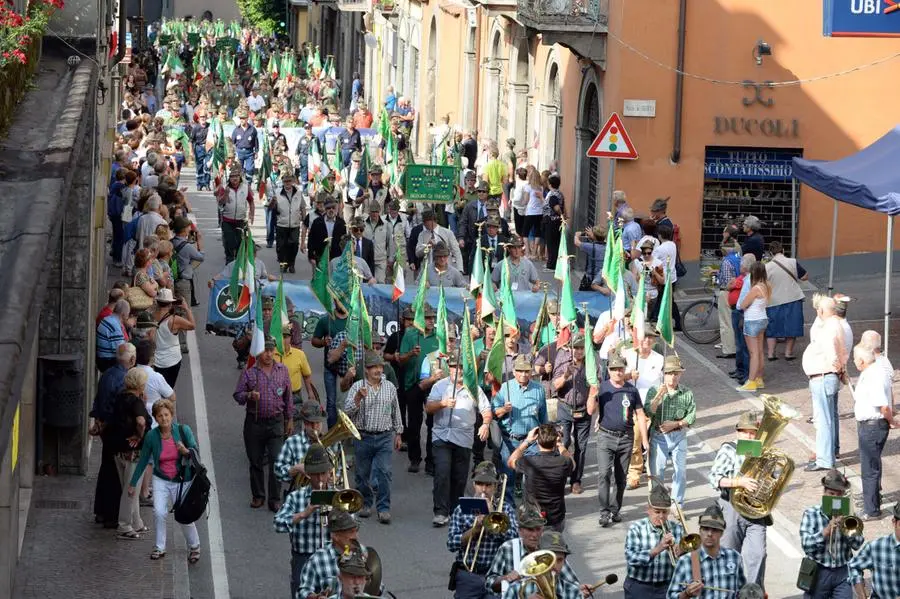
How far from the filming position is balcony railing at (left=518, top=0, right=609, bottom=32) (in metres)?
28.7

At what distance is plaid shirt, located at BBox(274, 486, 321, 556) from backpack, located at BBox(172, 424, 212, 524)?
172 centimetres

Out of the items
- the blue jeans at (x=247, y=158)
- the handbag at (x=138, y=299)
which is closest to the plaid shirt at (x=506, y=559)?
the handbag at (x=138, y=299)

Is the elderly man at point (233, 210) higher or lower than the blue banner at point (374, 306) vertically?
higher

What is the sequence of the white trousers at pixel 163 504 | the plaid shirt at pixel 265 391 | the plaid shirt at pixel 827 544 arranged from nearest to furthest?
the plaid shirt at pixel 827 544, the white trousers at pixel 163 504, the plaid shirt at pixel 265 391

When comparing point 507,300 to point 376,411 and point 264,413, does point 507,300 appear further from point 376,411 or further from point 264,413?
point 264,413

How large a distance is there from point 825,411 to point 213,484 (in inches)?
221

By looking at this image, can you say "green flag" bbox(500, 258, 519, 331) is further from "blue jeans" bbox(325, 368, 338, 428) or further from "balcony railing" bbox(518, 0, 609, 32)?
"balcony railing" bbox(518, 0, 609, 32)

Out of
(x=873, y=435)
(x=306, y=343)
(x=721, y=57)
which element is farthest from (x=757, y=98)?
(x=873, y=435)

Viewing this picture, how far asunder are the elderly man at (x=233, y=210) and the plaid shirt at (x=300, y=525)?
1369 cm

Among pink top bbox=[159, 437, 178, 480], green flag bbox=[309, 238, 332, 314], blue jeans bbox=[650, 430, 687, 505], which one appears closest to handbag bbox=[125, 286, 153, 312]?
green flag bbox=[309, 238, 332, 314]

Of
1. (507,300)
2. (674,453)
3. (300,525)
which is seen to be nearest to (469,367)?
(674,453)

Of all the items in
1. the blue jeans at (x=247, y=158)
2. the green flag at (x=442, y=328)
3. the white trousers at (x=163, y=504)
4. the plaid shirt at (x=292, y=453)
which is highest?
the blue jeans at (x=247, y=158)

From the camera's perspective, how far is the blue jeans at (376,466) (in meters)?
16.2

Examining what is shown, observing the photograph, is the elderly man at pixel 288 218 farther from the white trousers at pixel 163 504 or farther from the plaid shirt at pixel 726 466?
the plaid shirt at pixel 726 466
